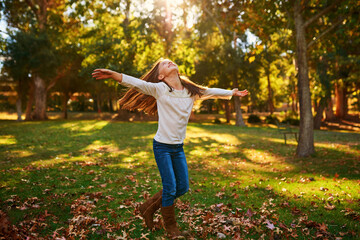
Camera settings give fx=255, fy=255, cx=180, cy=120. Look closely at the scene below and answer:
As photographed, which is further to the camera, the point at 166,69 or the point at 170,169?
the point at 166,69

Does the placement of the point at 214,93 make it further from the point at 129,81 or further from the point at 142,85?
the point at 129,81

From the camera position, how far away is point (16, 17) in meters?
30.9

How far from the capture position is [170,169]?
3.83m

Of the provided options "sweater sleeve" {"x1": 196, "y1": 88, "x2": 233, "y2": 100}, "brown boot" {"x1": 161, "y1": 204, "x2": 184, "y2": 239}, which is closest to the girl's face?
"sweater sleeve" {"x1": 196, "y1": 88, "x2": 233, "y2": 100}

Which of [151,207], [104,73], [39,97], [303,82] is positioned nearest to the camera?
[104,73]

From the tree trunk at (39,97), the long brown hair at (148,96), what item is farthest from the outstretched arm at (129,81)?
the tree trunk at (39,97)

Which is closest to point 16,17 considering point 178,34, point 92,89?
point 92,89

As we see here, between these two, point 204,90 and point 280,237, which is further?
point 204,90

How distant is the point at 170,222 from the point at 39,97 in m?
31.5

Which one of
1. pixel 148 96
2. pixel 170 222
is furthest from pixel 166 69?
pixel 170 222

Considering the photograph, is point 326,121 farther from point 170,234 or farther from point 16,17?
point 16,17

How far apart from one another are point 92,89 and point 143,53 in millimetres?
13890

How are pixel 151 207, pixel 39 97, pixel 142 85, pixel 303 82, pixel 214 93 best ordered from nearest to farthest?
1. pixel 142 85
2. pixel 151 207
3. pixel 214 93
4. pixel 303 82
5. pixel 39 97

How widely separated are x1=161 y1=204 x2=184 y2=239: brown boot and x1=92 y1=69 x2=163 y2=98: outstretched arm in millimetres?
1773
